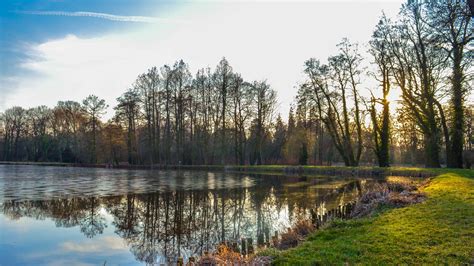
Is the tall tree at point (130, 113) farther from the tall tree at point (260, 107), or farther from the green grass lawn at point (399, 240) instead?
the green grass lawn at point (399, 240)

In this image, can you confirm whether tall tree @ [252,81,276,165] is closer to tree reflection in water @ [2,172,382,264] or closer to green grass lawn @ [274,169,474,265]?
tree reflection in water @ [2,172,382,264]

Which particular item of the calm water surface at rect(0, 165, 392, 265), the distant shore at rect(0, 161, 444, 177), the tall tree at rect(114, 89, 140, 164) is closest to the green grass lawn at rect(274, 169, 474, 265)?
the calm water surface at rect(0, 165, 392, 265)

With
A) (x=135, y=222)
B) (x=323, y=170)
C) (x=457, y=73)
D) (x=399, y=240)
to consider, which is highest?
(x=457, y=73)

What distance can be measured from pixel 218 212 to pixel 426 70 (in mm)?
23227

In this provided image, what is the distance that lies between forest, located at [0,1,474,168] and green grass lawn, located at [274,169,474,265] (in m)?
12.9

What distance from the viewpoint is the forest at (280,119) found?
90.3 feet

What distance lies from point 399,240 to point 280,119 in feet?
190

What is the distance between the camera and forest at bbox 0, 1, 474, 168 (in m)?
27.5

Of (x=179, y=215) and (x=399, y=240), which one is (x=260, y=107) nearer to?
(x=179, y=215)

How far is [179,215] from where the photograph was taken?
13.3 metres

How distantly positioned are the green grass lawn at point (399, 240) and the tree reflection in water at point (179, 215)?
268 cm

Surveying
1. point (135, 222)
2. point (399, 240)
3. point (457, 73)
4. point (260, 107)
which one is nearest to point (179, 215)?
point (135, 222)

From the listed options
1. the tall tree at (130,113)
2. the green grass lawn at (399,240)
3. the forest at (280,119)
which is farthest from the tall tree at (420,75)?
the tall tree at (130,113)

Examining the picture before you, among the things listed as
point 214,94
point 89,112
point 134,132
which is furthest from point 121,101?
point 214,94
